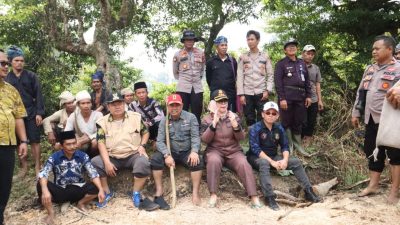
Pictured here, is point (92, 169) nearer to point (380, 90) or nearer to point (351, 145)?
point (380, 90)

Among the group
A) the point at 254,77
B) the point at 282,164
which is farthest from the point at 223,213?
the point at 254,77

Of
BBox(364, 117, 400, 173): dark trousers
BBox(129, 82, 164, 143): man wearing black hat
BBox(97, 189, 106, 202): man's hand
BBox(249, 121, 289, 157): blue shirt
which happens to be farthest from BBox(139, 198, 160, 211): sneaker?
BBox(364, 117, 400, 173): dark trousers

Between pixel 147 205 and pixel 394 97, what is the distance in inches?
138

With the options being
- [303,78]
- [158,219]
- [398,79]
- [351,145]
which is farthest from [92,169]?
[351,145]

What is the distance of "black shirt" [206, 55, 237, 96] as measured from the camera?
650 centimetres

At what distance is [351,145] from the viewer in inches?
290

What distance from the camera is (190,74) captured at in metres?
6.50

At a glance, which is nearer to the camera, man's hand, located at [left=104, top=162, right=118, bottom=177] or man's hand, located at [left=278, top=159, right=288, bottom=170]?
man's hand, located at [left=104, top=162, right=118, bottom=177]

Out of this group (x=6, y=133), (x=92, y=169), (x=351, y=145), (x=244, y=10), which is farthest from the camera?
(x=244, y=10)

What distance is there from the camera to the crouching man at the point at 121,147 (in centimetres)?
537

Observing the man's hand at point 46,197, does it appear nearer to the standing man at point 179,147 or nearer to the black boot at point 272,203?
the standing man at point 179,147

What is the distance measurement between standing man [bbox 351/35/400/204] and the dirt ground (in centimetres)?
35

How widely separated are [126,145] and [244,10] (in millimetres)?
5923

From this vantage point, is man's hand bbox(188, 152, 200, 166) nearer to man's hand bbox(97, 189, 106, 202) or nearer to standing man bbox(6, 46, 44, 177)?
man's hand bbox(97, 189, 106, 202)
